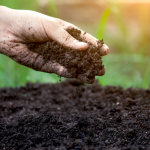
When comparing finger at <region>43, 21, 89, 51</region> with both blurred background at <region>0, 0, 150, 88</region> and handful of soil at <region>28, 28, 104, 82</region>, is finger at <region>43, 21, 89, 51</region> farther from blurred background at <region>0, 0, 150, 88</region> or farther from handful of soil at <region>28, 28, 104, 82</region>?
blurred background at <region>0, 0, 150, 88</region>

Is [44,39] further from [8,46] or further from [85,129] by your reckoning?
[85,129]

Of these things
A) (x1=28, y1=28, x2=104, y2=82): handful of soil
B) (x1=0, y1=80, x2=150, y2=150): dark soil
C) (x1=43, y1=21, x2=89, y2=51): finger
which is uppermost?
(x1=43, y1=21, x2=89, y2=51): finger

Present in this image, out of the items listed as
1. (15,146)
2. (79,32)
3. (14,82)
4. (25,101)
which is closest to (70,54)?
(79,32)

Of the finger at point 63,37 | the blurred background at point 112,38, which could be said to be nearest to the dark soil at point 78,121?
the finger at point 63,37

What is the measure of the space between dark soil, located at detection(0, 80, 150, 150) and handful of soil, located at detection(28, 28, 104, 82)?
1.16 feet

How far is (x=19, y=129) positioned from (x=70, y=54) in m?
0.64

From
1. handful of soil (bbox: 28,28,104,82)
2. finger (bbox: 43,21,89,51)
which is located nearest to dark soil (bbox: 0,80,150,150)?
handful of soil (bbox: 28,28,104,82)

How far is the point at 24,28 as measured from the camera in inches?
63.6

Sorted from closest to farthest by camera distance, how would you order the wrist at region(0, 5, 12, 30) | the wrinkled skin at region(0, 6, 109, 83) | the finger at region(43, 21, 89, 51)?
the finger at region(43, 21, 89, 51), the wrinkled skin at region(0, 6, 109, 83), the wrist at region(0, 5, 12, 30)

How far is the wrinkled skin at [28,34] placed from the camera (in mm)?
1509

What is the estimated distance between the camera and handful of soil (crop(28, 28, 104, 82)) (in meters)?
1.40

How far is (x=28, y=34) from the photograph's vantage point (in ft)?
5.33

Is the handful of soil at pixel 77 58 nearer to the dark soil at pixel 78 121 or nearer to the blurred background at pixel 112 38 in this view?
the dark soil at pixel 78 121

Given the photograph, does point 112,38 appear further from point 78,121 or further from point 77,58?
point 78,121
